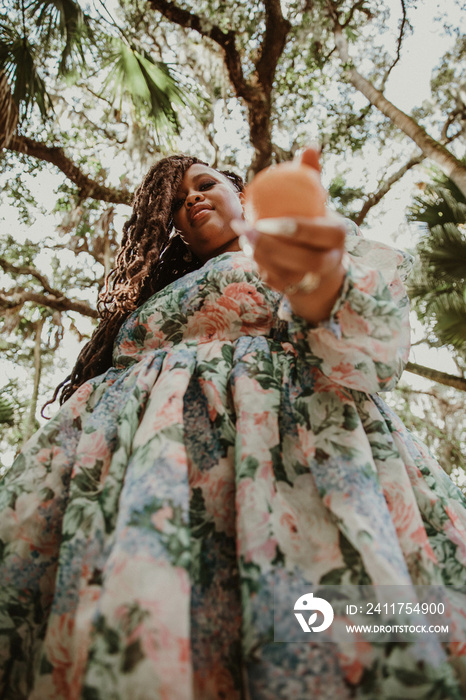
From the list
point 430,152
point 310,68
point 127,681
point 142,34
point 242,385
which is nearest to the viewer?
point 127,681

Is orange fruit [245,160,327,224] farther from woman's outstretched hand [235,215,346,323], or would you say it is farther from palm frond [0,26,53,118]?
palm frond [0,26,53,118]

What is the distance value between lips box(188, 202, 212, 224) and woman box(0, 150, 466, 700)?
56cm

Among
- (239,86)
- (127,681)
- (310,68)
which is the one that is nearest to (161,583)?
(127,681)

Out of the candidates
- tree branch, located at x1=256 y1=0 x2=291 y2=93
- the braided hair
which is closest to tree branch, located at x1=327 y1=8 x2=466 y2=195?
tree branch, located at x1=256 y1=0 x2=291 y2=93

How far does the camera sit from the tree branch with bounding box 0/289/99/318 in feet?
11.0

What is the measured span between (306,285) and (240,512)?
0.34 metres

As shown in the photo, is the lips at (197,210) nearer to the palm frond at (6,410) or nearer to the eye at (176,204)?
the eye at (176,204)

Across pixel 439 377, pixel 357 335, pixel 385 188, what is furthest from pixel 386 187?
pixel 357 335

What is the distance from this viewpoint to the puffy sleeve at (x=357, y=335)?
0.63 metres

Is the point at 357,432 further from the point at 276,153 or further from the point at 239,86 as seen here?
the point at 276,153

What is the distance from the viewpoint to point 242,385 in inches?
30.1

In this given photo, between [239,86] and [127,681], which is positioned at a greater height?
[239,86]

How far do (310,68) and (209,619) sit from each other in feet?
16.3

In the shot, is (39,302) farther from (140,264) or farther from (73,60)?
(140,264)
